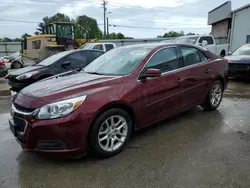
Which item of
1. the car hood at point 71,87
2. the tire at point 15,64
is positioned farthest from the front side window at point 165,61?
the tire at point 15,64

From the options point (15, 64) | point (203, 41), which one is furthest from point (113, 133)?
point (15, 64)

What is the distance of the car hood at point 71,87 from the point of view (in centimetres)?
301

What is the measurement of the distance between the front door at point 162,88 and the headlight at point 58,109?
113 cm

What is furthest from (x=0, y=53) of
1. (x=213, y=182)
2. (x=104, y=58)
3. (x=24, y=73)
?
(x=213, y=182)

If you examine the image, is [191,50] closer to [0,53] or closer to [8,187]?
[8,187]

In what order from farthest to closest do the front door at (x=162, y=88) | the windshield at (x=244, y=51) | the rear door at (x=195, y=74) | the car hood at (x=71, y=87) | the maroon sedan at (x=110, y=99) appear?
the windshield at (x=244, y=51), the rear door at (x=195, y=74), the front door at (x=162, y=88), the car hood at (x=71, y=87), the maroon sedan at (x=110, y=99)

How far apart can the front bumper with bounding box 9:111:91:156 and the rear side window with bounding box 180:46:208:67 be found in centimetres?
246

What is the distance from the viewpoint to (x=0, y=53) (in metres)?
30.4

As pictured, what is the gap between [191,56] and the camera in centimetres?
469

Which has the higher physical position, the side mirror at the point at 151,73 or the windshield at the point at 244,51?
the windshield at the point at 244,51

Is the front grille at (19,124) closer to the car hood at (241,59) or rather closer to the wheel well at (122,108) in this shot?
the wheel well at (122,108)

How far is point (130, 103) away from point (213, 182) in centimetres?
146

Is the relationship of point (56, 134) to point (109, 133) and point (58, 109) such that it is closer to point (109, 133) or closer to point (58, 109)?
point (58, 109)

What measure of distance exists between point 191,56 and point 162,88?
126 centimetres
